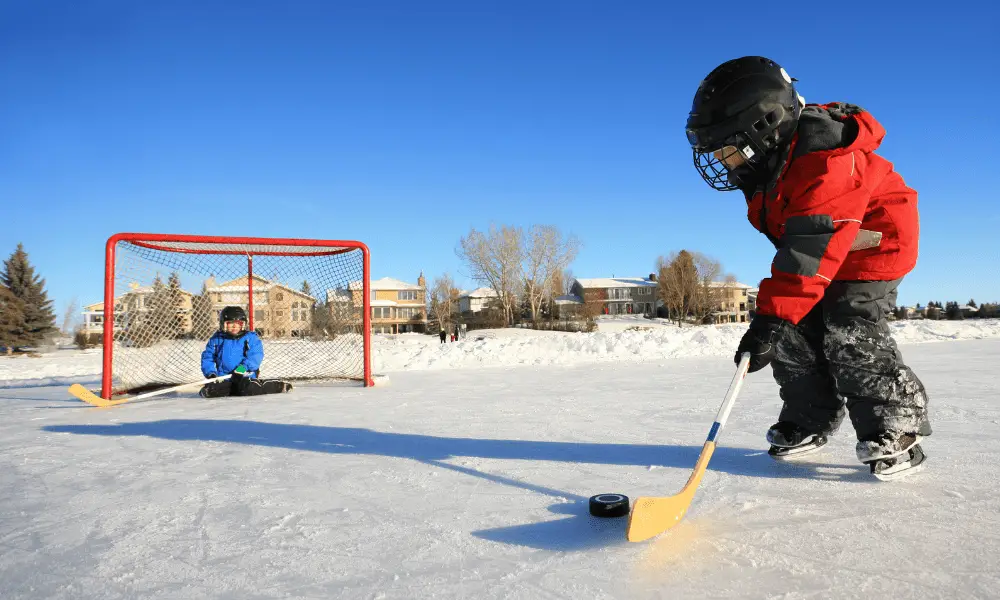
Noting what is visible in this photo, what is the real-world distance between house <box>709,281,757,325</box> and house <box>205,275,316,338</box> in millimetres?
38427

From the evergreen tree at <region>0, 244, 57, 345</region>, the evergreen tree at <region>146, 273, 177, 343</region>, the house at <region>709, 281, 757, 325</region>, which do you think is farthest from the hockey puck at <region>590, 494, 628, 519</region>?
the house at <region>709, 281, 757, 325</region>

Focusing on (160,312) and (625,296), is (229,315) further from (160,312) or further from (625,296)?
(625,296)

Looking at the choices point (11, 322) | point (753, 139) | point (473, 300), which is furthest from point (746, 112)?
point (473, 300)

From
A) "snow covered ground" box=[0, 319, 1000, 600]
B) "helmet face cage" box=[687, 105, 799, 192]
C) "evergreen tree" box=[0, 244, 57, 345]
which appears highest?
"evergreen tree" box=[0, 244, 57, 345]

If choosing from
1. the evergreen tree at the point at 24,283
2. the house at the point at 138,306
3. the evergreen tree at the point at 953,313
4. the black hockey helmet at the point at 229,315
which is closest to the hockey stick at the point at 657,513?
the black hockey helmet at the point at 229,315

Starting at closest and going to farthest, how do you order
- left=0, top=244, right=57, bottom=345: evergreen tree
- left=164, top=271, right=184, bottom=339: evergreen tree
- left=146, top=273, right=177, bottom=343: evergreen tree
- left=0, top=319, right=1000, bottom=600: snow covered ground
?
left=0, top=319, right=1000, bottom=600: snow covered ground → left=146, top=273, right=177, bottom=343: evergreen tree → left=164, top=271, right=184, bottom=339: evergreen tree → left=0, top=244, right=57, bottom=345: evergreen tree

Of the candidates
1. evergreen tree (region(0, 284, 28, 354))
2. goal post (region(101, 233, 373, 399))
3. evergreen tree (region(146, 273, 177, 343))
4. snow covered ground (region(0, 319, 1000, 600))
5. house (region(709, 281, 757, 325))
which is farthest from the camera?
house (region(709, 281, 757, 325))

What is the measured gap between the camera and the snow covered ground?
109 cm

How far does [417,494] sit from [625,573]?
30.6 inches

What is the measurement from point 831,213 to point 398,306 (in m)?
44.8

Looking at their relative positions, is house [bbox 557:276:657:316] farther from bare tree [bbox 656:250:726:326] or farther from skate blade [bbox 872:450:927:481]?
skate blade [bbox 872:450:927:481]

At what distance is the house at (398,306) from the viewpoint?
4278cm

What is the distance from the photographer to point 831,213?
62.4 inches

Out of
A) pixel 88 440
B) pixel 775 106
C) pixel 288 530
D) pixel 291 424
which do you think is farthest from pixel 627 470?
pixel 88 440
